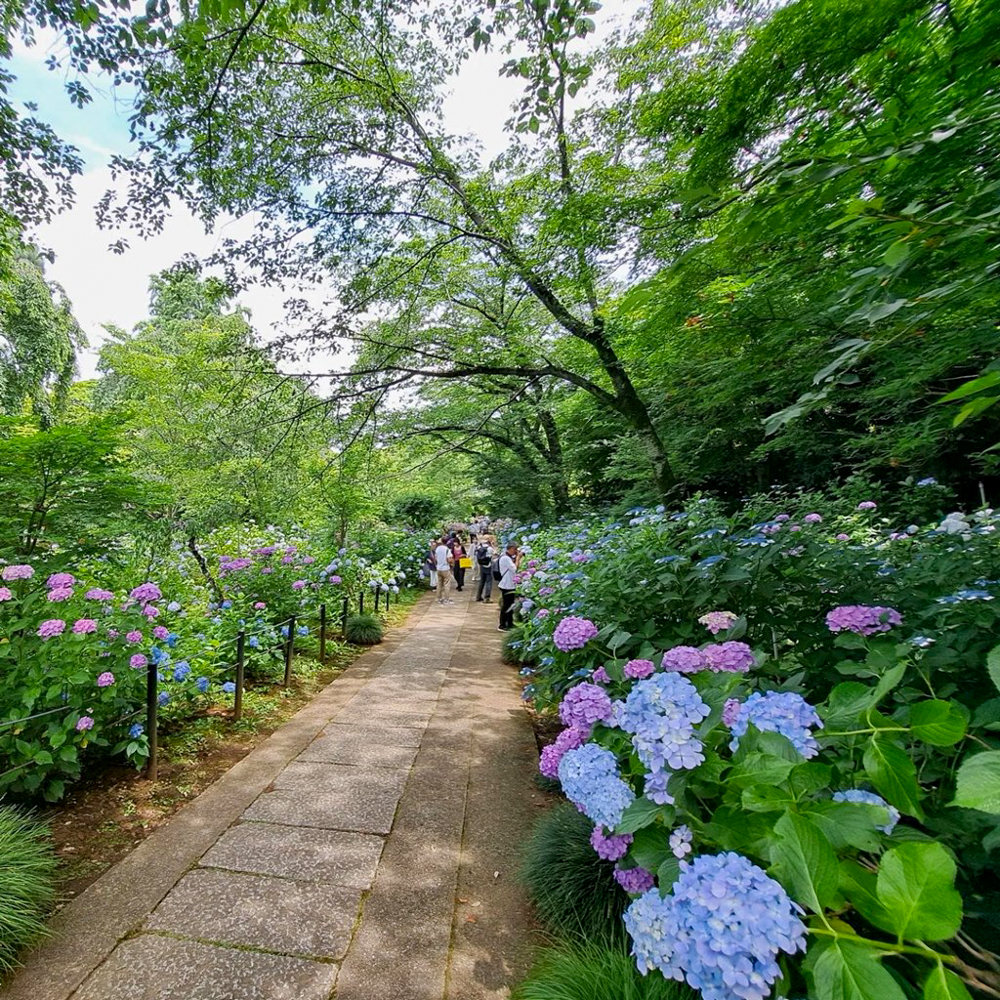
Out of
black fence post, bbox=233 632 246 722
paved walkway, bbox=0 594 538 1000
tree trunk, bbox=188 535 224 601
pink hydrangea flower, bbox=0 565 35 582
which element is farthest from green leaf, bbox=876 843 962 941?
tree trunk, bbox=188 535 224 601

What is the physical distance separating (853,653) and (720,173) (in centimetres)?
244

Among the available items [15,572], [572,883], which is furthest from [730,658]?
[15,572]

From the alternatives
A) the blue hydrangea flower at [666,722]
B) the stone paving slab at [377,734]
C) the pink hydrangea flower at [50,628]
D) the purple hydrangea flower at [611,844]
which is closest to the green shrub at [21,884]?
the pink hydrangea flower at [50,628]

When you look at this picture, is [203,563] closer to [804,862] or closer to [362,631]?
[362,631]

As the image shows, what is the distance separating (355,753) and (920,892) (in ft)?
10.4

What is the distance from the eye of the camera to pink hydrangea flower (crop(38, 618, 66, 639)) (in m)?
2.24

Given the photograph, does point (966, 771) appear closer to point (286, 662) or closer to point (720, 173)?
point (720, 173)

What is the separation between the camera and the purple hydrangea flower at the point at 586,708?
1.37 m

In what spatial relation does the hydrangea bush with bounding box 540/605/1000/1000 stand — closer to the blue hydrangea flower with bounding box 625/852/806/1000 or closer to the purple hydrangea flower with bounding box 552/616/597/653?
the blue hydrangea flower with bounding box 625/852/806/1000

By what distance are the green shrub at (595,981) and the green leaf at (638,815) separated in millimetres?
641

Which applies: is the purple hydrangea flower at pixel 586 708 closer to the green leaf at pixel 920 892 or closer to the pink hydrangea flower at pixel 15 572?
the green leaf at pixel 920 892

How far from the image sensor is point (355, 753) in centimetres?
313

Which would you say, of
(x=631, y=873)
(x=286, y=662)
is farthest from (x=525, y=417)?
(x=631, y=873)

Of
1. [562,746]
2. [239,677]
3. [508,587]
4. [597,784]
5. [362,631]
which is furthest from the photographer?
[508,587]
